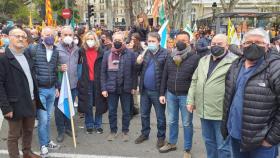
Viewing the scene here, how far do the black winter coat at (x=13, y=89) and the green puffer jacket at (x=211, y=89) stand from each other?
7.55 feet

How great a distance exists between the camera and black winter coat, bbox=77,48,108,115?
6863 mm

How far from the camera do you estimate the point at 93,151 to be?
20.3 ft

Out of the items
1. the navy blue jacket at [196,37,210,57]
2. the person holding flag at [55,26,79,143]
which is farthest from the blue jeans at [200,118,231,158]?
the person holding flag at [55,26,79,143]

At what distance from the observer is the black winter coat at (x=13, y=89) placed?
496 centimetres

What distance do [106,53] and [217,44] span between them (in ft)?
8.09

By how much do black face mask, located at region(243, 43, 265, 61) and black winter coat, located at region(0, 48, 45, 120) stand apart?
298 centimetres

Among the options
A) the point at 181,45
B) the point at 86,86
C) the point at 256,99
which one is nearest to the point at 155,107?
the point at 181,45

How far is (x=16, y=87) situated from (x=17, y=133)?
651mm

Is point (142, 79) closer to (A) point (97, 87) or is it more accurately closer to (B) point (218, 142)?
(A) point (97, 87)

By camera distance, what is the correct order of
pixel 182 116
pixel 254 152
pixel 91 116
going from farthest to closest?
pixel 91 116
pixel 182 116
pixel 254 152

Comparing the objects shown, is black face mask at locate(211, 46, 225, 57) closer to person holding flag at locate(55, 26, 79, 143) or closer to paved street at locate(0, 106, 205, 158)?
paved street at locate(0, 106, 205, 158)

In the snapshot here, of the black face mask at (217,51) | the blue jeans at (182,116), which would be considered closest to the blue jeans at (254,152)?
the black face mask at (217,51)

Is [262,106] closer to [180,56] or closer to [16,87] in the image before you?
[180,56]

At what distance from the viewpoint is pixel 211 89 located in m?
4.84
